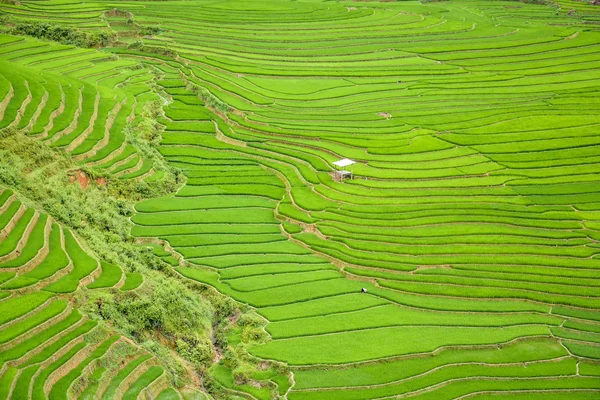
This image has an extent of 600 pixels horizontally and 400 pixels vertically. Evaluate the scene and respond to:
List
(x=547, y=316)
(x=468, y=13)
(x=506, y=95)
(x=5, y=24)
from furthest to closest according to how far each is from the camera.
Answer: (x=468, y=13) < (x=5, y=24) < (x=506, y=95) < (x=547, y=316)

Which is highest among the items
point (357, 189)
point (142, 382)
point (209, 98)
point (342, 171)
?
point (209, 98)

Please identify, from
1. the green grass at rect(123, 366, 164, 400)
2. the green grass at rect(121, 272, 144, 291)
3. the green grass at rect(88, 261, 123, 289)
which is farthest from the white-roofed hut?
the green grass at rect(123, 366, 164, 400)

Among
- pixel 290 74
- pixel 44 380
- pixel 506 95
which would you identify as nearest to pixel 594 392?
pixel 44 380

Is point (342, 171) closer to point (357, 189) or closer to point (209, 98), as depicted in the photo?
point (357, 189)

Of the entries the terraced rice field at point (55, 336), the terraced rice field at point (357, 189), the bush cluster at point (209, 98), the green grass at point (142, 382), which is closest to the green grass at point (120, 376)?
the terraced rice field at point (55, 336)

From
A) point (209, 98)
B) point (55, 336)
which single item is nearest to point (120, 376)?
point (55, 336)

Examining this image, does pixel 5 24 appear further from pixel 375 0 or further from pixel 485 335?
pixel 485 335

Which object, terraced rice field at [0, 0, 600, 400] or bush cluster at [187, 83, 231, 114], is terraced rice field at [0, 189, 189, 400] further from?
bush cluster at [187, 83, 231, 114]

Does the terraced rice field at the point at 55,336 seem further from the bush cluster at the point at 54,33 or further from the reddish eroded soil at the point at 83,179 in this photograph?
the bush cluster at the point at 54,33
